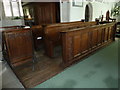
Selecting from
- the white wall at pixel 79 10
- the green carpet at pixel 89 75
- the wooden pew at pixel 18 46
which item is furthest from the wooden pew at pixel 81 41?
the white wall at pixel 79 10

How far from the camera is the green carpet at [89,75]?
183cm

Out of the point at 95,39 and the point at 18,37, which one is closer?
the point at 18,37

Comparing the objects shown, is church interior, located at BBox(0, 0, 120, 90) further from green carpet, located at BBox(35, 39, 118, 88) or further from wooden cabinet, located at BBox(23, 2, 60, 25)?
wooden cabinet, located at BBox(23, 2, 60, 25)

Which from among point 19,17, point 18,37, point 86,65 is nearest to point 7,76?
point 18,37

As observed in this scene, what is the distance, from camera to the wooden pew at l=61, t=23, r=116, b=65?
2.34m

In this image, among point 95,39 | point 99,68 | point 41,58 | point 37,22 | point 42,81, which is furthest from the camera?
Answer: point 37,22

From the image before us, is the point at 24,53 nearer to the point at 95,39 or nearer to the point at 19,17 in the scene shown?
the point at 19,17

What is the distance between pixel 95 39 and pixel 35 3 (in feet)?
12.6

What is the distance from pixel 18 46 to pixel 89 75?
6.05 feet

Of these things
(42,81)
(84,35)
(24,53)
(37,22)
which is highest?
(37,22)

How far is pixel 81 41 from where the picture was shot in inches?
106

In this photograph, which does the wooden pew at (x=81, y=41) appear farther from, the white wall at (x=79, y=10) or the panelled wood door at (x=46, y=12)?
the panelled wood door at (x=46, y=12)

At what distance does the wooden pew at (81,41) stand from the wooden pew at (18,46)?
0.98 m

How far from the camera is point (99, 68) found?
2367mm
